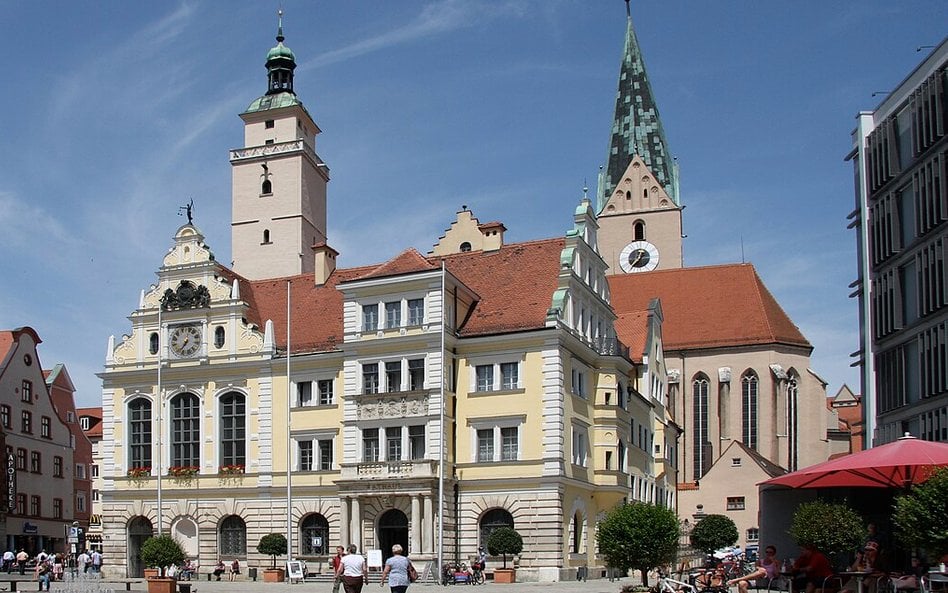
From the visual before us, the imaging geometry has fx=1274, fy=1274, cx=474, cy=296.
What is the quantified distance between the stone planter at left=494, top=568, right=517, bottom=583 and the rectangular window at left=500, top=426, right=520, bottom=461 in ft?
15.6

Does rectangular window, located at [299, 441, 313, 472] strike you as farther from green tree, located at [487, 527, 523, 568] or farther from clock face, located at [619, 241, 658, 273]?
clock face, located at [619, 241, 658, 273]

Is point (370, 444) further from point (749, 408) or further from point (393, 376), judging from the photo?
point (749, 408)

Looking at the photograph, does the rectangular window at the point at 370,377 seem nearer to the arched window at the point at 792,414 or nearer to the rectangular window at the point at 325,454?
the rectangular window at the point at 325,454

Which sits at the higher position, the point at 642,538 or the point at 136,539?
the point at 642,538

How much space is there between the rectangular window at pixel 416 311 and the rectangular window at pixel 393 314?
1.53ft

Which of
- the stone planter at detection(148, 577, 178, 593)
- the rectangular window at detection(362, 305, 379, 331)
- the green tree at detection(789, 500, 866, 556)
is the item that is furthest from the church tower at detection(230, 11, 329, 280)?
the green tree at detection(789, 500, 866, 556)

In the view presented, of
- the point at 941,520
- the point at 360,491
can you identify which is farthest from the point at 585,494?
A: the point at 941,520

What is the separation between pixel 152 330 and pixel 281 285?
643 cm

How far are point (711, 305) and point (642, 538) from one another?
4516 cm

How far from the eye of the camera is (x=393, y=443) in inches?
2060

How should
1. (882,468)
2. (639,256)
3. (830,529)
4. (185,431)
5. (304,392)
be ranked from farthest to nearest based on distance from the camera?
(639,256) < (185,431) < (304,392) < (830,529) < (882,468)

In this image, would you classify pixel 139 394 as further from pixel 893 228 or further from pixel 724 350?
pixel 724 350

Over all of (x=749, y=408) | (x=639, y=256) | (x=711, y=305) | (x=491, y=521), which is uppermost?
(x=639, y=256)

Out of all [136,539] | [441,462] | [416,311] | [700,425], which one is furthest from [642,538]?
[700,425]
